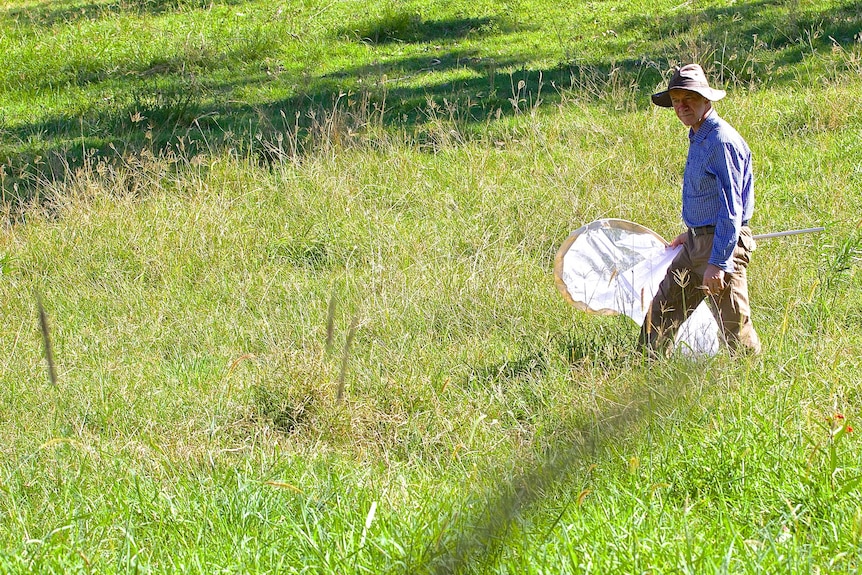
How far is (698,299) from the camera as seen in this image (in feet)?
14.3

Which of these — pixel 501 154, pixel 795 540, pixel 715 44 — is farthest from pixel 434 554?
pixel 715 44

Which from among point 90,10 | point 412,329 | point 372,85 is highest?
point 90,10

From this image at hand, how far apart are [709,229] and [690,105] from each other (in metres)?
0.58

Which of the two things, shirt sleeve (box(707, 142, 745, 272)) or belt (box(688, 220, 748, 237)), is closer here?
shirt sleeve (box(707, 142, 745, 272))

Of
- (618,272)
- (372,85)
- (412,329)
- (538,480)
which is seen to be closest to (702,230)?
(618,272)

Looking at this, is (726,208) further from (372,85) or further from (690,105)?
(372,85)

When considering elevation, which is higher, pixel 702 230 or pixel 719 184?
pixel 719 184

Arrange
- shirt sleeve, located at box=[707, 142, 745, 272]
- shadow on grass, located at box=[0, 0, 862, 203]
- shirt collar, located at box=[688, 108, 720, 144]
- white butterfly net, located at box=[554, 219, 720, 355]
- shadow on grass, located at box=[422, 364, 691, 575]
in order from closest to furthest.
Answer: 1. shadow on grass, located at box=[422, 364, 691, 575]
2. shirt sleeve, located at box=[707, 142, 745, 272]
3. shirt collar, located at box=[688, 108, 720, 144]
4. white butterfly net, located at box=[554, 219, 720, 355]
5. shadow on grass, located at box=[0, 0, 862, 203]

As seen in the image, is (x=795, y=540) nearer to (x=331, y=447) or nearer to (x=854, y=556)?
(x=854, y=556)

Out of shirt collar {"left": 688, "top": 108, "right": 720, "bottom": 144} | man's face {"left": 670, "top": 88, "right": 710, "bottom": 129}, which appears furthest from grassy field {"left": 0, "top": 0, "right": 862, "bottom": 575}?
man's face {"left": 670, "top": 88, "right": 710, "bottom": 129}

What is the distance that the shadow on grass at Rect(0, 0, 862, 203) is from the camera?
26.3 feet

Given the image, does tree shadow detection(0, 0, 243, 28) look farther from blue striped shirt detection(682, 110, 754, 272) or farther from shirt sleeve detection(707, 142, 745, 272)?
shirt sleeve detection(707, 142, 745, 272)

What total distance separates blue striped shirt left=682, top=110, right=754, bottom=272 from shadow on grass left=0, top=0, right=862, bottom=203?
12.4 ft

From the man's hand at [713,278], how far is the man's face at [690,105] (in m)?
0.69
